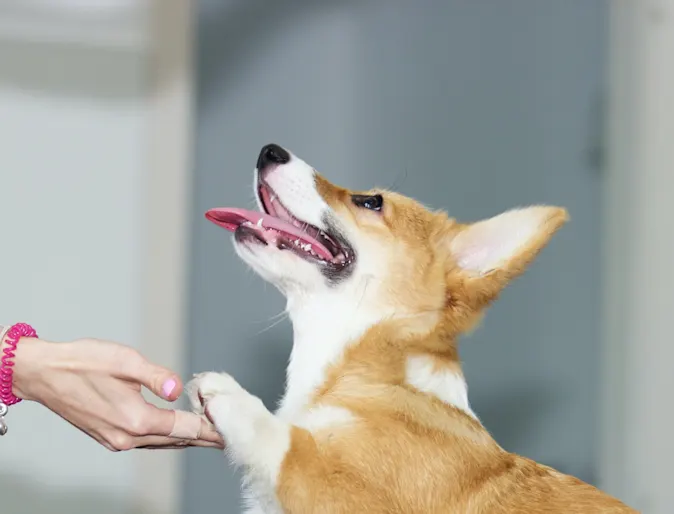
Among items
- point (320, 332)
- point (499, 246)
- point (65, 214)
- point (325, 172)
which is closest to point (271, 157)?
point (320, 332)

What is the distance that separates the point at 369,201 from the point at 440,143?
1.21 m

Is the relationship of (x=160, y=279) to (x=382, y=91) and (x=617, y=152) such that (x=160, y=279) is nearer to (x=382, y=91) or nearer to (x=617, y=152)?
(x=382, y=91)

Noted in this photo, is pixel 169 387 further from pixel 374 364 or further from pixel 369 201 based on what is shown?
pixel 369 201

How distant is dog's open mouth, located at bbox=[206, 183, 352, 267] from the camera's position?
57.3 inches

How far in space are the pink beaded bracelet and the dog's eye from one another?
1.82 ft

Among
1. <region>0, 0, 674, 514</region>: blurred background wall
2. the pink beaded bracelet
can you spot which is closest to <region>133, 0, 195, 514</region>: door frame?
<region>0, 0, 674, 514</region>: blurred background wall

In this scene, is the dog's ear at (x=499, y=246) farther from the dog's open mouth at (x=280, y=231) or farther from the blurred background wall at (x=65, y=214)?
the blurred background wall at (x=65, y=214)

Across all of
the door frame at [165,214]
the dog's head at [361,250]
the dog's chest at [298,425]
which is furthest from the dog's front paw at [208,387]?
the door frame at [165,214]

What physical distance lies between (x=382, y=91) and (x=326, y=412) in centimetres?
154

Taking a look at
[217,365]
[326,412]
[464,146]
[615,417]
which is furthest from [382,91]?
[326,412]

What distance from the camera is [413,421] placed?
4.42 ft

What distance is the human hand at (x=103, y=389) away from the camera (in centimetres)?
129

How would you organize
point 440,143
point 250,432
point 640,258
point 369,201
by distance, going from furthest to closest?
point 440,143, point 640,258, point 369,201, point 250,432

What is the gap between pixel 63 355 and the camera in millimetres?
1319
